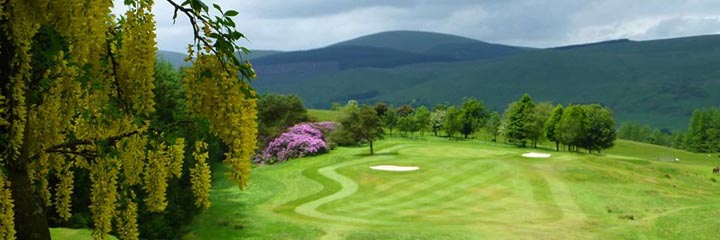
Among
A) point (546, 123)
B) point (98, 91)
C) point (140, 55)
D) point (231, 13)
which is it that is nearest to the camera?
point (231, 13)

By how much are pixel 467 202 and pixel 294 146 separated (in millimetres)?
31340

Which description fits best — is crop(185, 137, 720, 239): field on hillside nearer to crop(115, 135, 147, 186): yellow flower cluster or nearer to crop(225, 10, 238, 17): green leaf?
crop(115, 135, 147, 186): yellow flower cluster

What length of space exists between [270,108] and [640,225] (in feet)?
174

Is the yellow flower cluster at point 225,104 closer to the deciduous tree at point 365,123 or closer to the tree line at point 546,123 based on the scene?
the deciduous tree at point 365,123

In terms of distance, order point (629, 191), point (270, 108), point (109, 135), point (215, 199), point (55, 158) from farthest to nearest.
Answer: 1. point (270, 108)
2. point (629, 191)
3. point (215, 199)
4. point (55, 158)
5. point (109, 135)

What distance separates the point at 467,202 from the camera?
119 feet

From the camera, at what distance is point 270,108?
74.6m

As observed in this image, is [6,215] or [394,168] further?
[394,168]

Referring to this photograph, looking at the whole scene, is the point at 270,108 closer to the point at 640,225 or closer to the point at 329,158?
the point at 329,158

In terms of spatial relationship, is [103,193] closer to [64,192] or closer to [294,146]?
[64,192]

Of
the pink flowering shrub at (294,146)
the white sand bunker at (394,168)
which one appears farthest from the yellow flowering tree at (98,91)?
the pink flowering shrub at (294,146)

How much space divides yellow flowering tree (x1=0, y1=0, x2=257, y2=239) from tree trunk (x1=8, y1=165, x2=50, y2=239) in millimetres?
11

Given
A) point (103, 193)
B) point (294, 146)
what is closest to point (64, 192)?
point (103, 193)

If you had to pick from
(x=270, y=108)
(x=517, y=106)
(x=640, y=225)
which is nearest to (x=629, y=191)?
(x=640, y=225)
